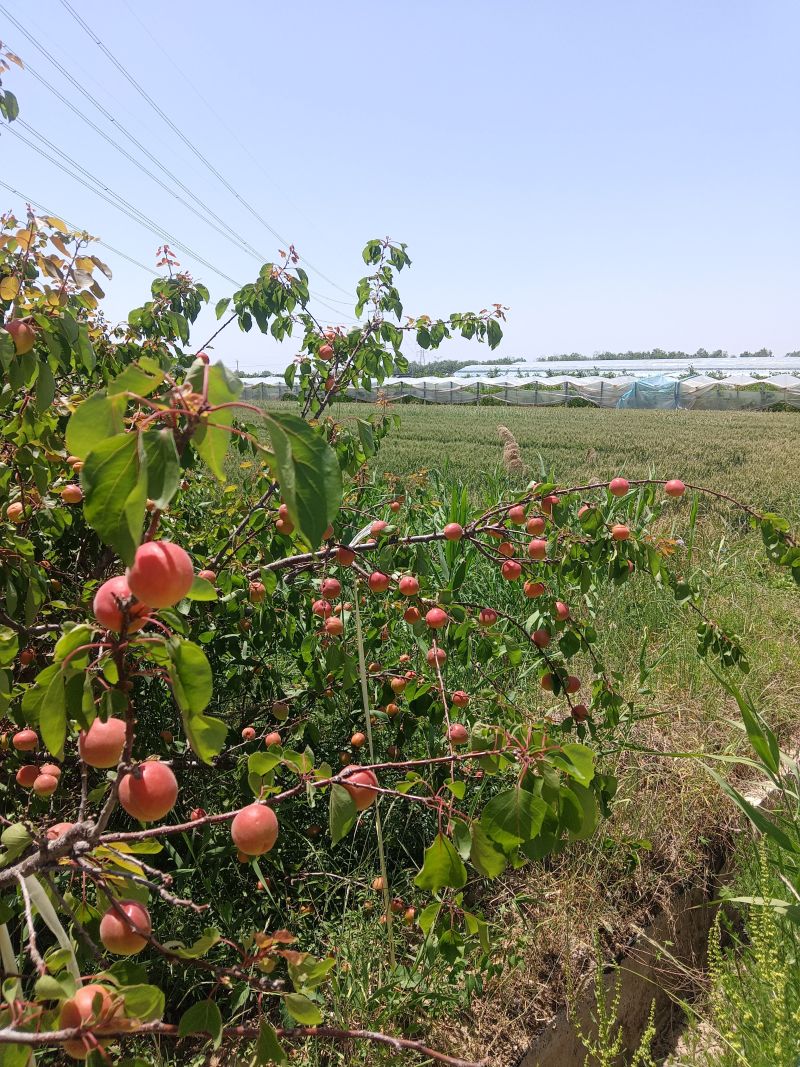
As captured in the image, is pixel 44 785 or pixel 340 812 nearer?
pixel 340 812

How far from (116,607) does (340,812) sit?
368mm

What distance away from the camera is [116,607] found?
0.60m

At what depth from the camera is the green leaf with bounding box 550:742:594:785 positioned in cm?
81

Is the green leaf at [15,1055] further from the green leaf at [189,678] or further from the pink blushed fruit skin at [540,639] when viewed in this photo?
the pink blushed fruit skin at [540,639]

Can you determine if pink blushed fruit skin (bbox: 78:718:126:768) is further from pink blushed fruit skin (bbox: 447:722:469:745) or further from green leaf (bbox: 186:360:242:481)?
pink blushed fruit skin (bbox: 447:722:469:745)

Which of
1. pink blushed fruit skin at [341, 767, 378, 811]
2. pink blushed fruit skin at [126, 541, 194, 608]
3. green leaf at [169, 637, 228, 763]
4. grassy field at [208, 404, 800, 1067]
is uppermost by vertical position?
pink blushed fruit skin at [126, 541, 194, 608]

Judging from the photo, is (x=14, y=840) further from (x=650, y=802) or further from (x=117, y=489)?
(x=650, y=802)

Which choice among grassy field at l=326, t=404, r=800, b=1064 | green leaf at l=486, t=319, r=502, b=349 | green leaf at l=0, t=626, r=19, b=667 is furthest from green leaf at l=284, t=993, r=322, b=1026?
green leaf at l=486, t=319, r=502, b=349

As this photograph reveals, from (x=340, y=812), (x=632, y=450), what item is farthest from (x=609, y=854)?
(x=632, y=450)

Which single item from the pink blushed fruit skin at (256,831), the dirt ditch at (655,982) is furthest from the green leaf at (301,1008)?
the dirt ditch at (655,982)

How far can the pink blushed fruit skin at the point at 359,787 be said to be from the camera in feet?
2.75

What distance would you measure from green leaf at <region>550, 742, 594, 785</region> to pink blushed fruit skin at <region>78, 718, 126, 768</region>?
0.48m

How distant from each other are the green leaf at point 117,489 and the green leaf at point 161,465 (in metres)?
0.01

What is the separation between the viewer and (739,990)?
1.70 m
